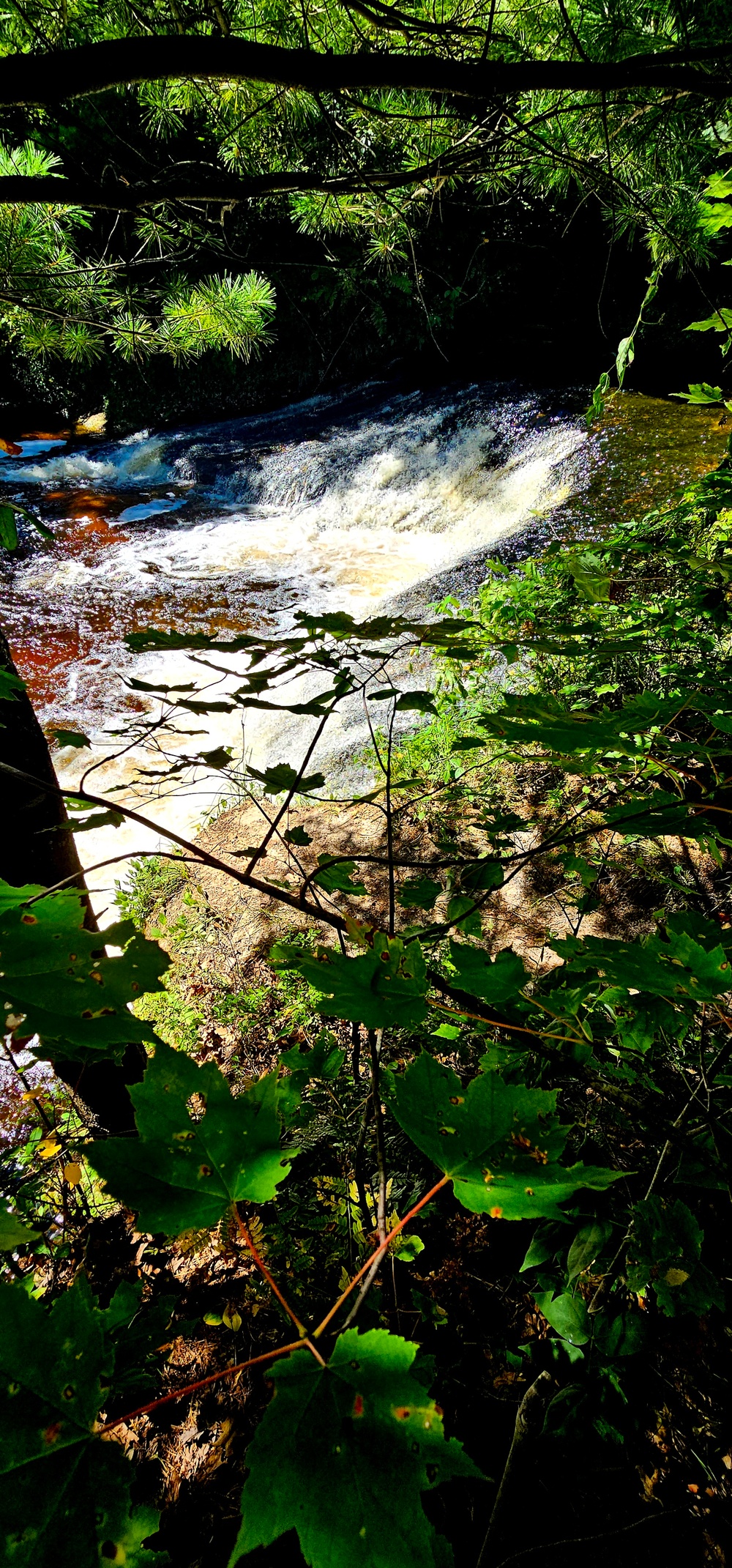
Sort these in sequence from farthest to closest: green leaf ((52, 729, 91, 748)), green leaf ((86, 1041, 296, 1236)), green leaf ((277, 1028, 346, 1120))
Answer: green leaf ((277, 1028, 346, 1120)) < green leaf ((52, 729, 91, 748)) < green leaf ((86, 1041, 296, 1236))

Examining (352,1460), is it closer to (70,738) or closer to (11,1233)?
(11,1233)

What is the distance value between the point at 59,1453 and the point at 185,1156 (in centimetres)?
20

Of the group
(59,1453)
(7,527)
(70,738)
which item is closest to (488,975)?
(59,1453)

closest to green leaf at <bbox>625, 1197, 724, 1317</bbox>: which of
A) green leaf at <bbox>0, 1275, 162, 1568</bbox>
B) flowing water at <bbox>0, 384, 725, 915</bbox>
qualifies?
green leaf at <bbox>0, 1275, 162, 1568</bbox>

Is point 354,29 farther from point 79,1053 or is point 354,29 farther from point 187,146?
point 79,1053

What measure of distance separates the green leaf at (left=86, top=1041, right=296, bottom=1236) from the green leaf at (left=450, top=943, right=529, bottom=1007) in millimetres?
319

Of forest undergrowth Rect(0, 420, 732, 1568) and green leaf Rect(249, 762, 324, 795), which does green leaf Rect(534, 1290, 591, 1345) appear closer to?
forest undergrowth Rect(0, 420, 732, 1568)

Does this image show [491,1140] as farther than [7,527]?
No

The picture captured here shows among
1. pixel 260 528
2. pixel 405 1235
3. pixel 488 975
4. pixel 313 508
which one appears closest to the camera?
pixel 488 975

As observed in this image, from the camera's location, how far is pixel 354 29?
2053 millimetres

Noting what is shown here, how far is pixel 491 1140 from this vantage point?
602mm

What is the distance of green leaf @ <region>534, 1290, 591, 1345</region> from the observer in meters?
0.94

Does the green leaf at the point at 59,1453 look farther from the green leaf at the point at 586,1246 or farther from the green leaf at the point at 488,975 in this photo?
the green leaf at the point at 586,1246

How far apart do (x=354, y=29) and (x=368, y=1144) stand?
3.49m
